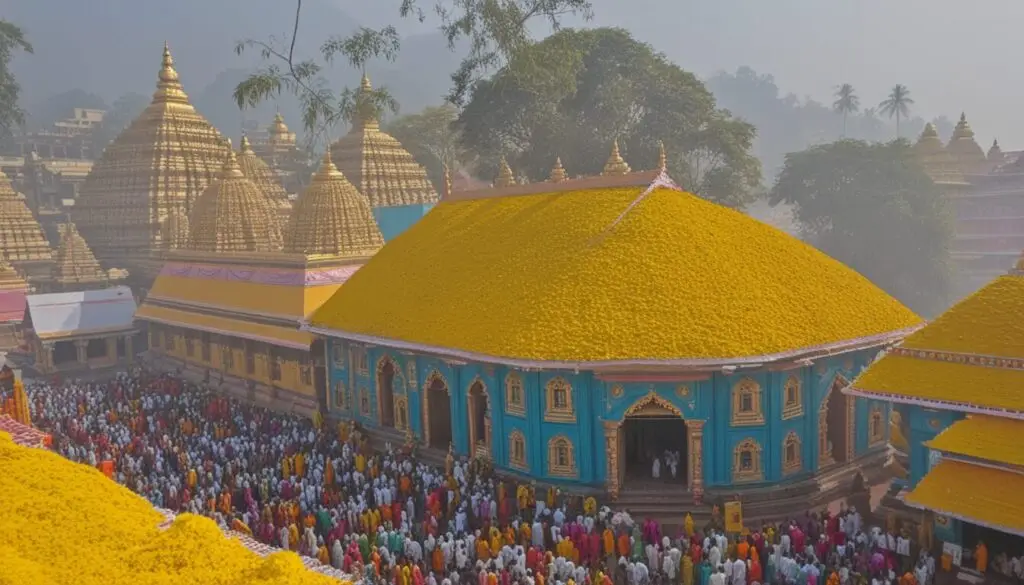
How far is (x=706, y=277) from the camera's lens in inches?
727

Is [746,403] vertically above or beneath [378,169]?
beneath

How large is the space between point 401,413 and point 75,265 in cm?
2346

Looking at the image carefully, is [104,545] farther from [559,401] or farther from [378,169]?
[378,169]

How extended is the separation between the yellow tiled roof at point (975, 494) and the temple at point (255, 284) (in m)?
17.0

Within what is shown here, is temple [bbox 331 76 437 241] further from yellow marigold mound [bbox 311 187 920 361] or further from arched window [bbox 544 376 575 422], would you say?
arched window [bbox 544 376 575 422]

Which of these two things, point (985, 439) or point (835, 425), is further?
point (835, 425)

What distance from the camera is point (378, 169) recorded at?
42625 mm

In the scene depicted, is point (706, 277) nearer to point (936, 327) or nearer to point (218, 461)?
point (936, 327)

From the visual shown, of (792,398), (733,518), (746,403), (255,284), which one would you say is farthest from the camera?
(255,284)

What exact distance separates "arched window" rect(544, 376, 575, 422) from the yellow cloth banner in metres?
3.61

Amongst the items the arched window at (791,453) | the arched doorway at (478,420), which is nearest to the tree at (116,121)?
the arched doorway at (478,420)

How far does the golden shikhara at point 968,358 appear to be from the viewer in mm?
13984

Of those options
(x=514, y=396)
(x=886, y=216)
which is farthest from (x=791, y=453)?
(x=886, y=216)

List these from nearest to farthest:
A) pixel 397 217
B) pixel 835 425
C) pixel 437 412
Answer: pixel 835 425
pixel 437 412
pixel 397 217
